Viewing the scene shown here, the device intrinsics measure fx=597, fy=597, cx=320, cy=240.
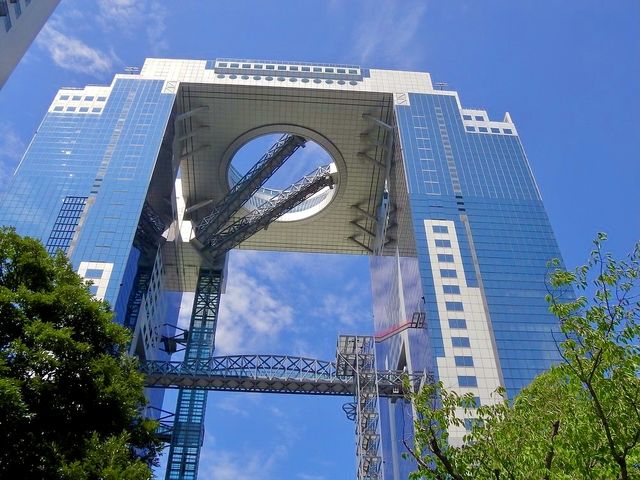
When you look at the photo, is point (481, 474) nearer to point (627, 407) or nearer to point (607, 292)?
point (627, 407)

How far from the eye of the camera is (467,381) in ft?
122

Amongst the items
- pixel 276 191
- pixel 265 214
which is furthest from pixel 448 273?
pixel 276 191

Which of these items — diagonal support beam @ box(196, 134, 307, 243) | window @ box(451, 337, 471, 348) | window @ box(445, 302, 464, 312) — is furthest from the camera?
diagonal support beam @ box(196, 134, 307, 243)

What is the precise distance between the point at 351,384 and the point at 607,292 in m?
37.3

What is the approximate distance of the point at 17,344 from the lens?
478 inches

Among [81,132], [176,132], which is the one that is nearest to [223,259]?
[176,132]

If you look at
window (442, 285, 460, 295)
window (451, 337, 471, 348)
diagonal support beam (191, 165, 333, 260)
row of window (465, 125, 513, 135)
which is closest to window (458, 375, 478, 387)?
window (451, 337, 471, 348)

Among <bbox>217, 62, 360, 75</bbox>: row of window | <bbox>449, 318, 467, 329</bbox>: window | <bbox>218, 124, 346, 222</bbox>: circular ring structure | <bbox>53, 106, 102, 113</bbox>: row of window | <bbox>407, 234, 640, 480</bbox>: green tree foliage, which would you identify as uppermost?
<bbox>217, 62, 360, 75</bbox>: row of window

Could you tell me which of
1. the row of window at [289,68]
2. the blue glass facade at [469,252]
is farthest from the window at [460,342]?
the row of window at [289,68]

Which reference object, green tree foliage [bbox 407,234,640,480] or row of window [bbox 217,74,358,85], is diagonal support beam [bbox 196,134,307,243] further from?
green tree foliage [bbox 407,234,640,480]

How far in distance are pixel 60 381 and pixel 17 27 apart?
18502 millimetres

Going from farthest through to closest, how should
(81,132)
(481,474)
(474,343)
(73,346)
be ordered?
(81,132) → (474,343) → (73,346) → (481,474)

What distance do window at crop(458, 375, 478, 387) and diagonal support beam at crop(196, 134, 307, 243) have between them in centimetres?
2716

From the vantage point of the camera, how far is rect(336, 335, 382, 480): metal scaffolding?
136 feet
